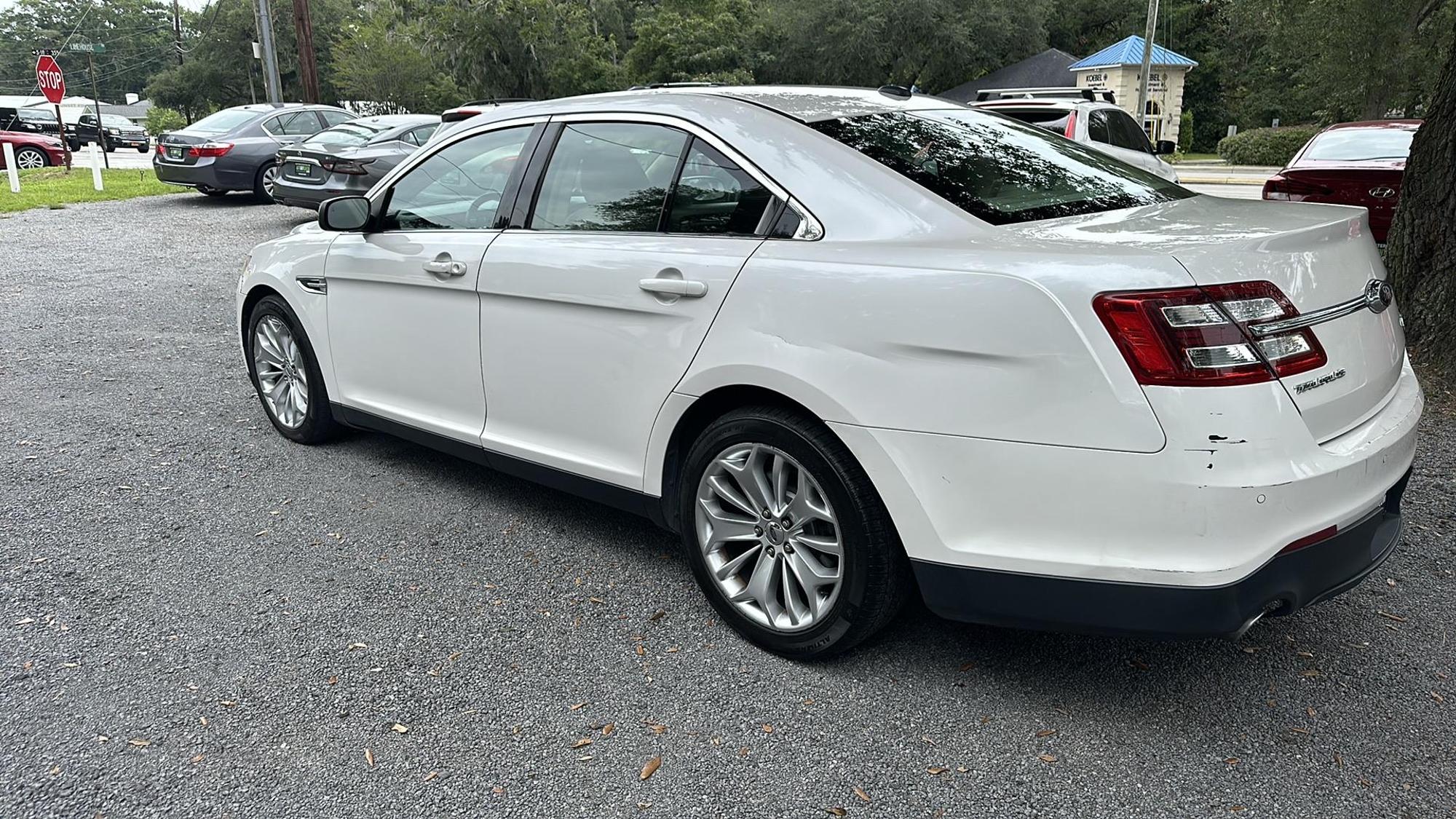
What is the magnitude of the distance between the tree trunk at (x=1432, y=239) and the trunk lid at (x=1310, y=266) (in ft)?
Result: 10.3

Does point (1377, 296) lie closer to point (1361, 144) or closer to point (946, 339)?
point (946, 339)

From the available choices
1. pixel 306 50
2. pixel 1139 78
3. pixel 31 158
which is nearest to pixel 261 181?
pixel 306 50

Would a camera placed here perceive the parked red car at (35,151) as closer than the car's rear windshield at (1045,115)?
No

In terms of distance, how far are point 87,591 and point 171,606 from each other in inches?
15.1

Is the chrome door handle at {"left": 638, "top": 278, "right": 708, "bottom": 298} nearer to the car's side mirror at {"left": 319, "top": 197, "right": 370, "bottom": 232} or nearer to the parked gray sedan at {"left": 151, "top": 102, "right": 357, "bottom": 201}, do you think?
the car's side mirror at {"left": 319, "top": 197, "right": 370, "bottom": 232}

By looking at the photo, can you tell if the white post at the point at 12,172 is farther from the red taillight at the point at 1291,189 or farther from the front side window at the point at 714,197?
the red taillight at the point at 1291,189

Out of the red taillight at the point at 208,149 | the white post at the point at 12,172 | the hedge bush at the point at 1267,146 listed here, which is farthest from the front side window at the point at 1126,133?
the hedge bush at the point at 1267,146

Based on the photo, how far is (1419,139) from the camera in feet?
18.5

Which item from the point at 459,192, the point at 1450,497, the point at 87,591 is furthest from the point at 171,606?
the point at 1450,497

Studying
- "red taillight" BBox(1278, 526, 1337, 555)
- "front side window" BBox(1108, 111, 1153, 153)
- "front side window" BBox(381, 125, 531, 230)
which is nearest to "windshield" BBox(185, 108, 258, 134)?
"front side window" BBox(1108, 111, 1153, 153)

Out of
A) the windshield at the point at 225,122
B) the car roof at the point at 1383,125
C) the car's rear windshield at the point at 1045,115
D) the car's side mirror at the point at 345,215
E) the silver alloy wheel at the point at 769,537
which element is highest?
the windshield at the point at 225,122

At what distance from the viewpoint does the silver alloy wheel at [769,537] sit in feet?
9.46

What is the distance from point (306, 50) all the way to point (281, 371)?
1974 cm

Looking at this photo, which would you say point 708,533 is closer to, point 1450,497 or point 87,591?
point 87,591
